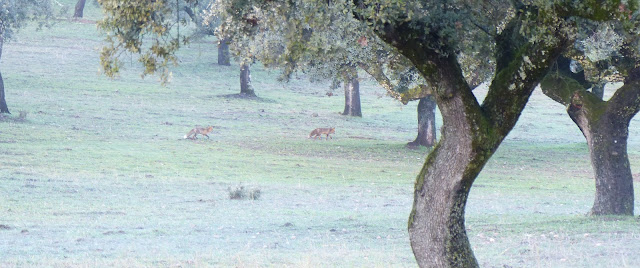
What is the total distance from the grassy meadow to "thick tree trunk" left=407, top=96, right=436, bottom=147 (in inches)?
43.8

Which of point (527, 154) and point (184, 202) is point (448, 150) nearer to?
point (184, 202)

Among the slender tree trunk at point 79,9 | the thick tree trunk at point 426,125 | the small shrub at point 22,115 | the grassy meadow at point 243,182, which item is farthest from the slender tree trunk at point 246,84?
the slender tree trunk at point 79,9

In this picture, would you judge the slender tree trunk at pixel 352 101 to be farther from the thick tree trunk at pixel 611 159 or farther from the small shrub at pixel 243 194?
the thick tree trunk at pixel 611 159

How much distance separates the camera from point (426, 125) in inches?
1339

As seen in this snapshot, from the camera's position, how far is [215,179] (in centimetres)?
2325

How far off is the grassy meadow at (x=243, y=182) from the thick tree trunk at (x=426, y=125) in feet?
3.65

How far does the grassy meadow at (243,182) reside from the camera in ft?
38.5

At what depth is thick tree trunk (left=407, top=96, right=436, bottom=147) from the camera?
33.8 meters

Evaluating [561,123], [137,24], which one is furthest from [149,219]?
[561,123]

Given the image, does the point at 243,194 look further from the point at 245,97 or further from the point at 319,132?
the point at 245,97

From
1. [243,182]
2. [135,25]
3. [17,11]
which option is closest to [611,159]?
[135,25]

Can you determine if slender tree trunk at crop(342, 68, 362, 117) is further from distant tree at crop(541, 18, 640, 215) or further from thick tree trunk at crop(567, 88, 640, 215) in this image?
thick tree trunk at crop(567, 88, 640, 215)

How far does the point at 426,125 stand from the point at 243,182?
13.6 metres

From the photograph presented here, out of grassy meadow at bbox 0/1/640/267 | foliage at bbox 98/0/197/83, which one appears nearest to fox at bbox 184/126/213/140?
grassy meadow at bbox 0/1/640/267
